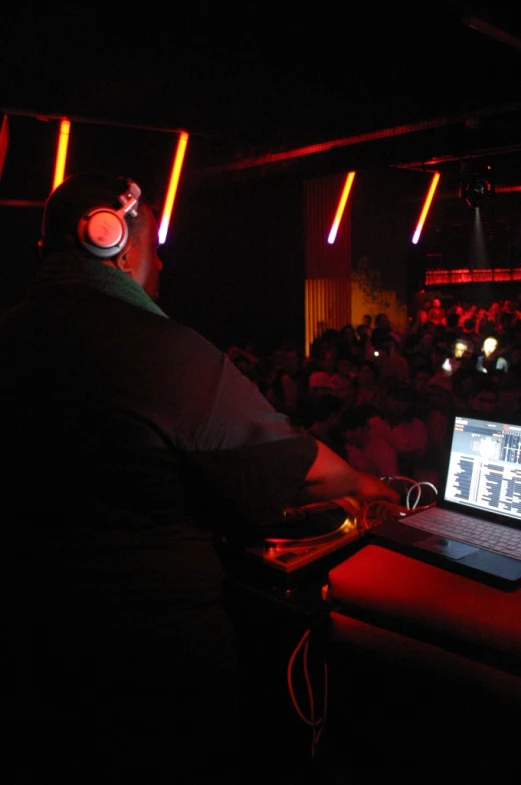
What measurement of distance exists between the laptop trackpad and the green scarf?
0.91 m

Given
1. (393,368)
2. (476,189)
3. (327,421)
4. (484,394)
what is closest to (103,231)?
(327,421)

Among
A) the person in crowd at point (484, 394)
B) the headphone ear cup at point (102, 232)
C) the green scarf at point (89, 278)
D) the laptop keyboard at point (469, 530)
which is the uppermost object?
the headphone ear cup at point (102, 232)

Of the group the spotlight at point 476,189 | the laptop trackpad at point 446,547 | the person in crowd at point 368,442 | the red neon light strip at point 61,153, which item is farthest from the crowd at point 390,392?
the red neon light strip at point 61,153

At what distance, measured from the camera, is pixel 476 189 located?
6.30 meters

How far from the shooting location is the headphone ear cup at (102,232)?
1.04m

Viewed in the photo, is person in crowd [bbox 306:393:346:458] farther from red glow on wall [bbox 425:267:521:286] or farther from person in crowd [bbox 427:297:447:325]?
red glow on wall [bbox 425:267:521:286]

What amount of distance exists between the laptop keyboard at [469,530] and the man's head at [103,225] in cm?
99

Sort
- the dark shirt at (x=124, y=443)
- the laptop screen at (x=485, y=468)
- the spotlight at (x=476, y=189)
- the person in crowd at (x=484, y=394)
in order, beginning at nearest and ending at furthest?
1. the dark shirt at (x=124, y=443)
2. the laptop screen at (x=485, y=468)
3. the person in crowd at (x=484, y=394)
4. the spotlight at (x=476, y=189)

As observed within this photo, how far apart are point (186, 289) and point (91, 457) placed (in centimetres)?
855

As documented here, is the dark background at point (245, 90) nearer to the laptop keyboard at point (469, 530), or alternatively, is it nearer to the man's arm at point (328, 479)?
the laptop keyboard at point (469, 530)

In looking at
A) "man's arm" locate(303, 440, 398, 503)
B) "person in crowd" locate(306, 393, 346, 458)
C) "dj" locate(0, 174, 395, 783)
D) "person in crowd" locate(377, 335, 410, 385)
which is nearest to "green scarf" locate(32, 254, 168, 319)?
"dj" locate(0, 174, 395, 783)

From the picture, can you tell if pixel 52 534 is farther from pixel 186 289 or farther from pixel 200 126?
pixel 186 289

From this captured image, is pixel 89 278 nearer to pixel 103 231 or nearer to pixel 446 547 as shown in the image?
pixel 103 231

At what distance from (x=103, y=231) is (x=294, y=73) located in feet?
12.8
